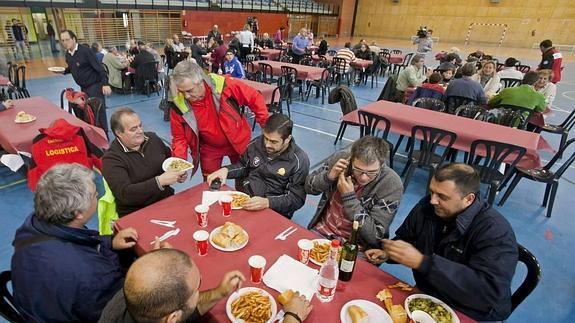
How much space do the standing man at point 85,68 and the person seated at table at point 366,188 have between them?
407cm

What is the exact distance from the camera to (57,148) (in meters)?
3.31

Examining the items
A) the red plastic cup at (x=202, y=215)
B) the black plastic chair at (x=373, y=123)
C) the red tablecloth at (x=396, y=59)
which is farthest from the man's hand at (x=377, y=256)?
the red tablecloth at (x=396, y=59)

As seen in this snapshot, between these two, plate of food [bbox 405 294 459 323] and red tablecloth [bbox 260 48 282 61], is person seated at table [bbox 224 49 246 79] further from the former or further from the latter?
plate of food [bbox 405 294 459 323]

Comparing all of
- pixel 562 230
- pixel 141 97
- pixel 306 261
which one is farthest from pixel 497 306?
pixel 141 97

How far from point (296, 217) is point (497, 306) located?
94.9 inches

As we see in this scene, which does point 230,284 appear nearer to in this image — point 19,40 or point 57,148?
point 57,148

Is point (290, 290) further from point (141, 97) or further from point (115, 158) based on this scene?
point (141, 97)

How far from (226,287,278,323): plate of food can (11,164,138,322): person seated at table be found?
69cm

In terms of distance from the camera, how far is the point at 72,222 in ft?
5.28

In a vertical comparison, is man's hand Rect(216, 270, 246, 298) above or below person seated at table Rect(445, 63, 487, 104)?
below

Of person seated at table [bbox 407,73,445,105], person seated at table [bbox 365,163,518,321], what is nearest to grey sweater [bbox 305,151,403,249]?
person seated at table [bbox 365,163,518,321]

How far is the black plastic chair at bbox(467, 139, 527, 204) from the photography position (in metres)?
3.78

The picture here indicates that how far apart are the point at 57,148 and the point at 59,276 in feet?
8.03

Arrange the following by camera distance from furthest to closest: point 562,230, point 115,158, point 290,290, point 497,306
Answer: point 562,230, point 115,158, point 497,306, point 290,290
